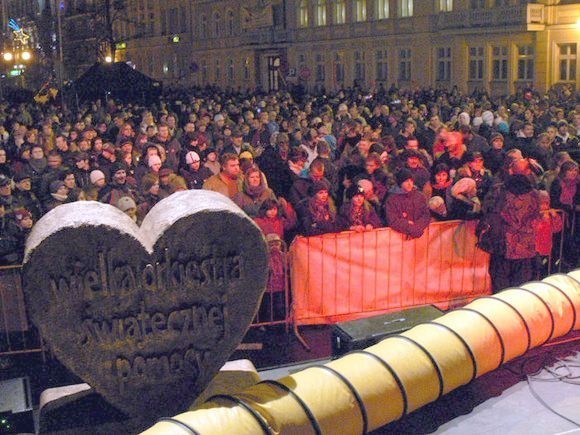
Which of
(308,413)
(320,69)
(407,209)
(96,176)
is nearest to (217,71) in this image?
(320,69)

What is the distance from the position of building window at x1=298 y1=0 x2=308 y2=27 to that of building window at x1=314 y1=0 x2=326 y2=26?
46.8 inches

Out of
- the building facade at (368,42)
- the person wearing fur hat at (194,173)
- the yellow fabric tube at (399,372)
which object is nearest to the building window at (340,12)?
the building facade at (368,42)

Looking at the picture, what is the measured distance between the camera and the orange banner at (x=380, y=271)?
9070 mm

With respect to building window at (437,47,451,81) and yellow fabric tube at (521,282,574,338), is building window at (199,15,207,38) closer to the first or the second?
building window at (437,47,451,81)

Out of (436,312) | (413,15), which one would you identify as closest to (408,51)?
(413,15)

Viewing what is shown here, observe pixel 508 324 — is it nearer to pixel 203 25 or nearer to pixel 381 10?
pixel 381 10

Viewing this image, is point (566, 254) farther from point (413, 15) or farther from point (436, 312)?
point (413, 15)

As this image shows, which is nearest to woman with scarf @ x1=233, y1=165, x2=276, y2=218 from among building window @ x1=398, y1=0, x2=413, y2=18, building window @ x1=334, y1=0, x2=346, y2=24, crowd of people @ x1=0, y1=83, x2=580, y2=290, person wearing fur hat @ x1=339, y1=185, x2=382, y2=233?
crowd of people @ x1=0, y1=83, x2=580, y2=290

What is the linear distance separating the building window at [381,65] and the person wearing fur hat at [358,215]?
3356 cm

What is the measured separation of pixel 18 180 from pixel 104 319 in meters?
4.50

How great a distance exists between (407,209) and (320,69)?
129ft

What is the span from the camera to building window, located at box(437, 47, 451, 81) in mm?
37781

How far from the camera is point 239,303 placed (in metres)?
6.52

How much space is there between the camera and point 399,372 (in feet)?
22.4
